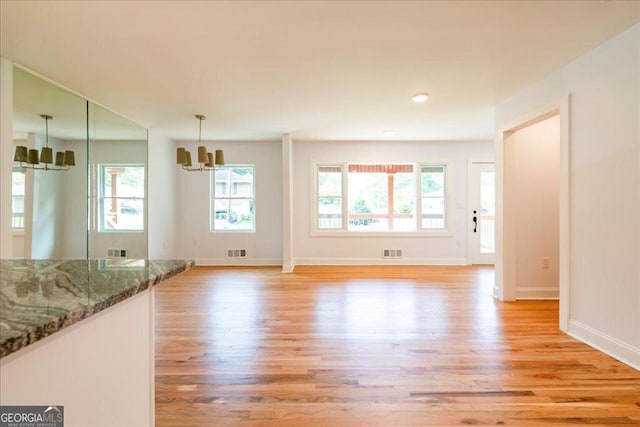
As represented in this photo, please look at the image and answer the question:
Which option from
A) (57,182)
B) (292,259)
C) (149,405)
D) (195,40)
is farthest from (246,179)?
(149,405)

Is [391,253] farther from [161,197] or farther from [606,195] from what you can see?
[161,197]

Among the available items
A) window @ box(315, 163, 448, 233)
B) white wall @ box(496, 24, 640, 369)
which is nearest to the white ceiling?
white wall @ box(496, 24, 640, 369)

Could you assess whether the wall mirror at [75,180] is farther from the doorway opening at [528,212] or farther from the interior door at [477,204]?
the interior door at [477,204]

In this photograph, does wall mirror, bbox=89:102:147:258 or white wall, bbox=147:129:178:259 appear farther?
white wall, bbox=147:129:178:259

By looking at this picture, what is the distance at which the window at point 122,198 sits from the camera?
5039 mm

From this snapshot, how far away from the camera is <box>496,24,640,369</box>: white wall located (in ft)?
6.89

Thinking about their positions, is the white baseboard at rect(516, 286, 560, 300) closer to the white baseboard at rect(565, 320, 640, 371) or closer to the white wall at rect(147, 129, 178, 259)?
the white baseboard at rect(565, 320, 640, 371)

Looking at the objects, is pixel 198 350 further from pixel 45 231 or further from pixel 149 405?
pixel 45 231

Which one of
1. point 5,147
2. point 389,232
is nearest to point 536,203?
point 389,232

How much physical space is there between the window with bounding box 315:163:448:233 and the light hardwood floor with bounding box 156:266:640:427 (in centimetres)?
241

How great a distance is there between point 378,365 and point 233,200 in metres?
4.74

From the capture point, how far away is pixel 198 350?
7.73ft

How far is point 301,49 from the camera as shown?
237 cm

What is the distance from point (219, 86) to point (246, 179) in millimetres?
3042
